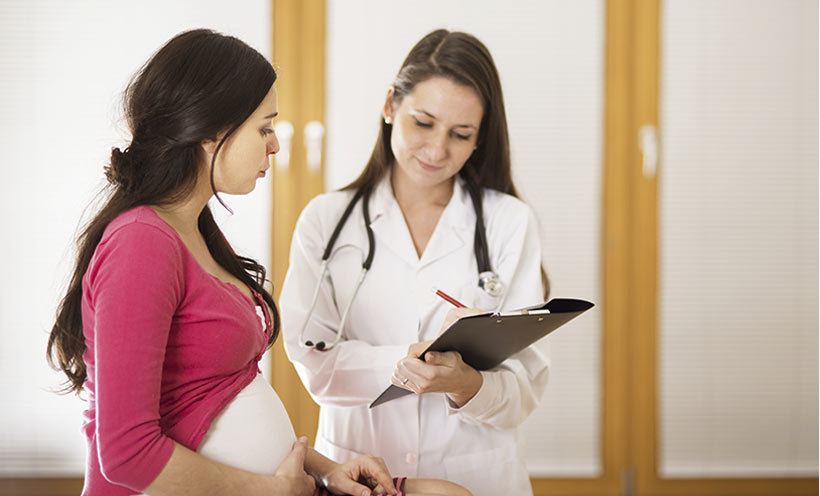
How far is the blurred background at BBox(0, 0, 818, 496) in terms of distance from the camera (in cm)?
263

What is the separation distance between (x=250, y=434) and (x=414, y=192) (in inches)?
31.0

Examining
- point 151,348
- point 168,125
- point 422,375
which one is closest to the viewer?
point 151,348

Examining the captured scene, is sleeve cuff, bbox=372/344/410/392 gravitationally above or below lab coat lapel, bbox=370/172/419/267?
below

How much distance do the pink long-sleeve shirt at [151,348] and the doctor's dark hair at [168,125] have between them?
55mm

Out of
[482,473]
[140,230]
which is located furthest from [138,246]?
[482,473]

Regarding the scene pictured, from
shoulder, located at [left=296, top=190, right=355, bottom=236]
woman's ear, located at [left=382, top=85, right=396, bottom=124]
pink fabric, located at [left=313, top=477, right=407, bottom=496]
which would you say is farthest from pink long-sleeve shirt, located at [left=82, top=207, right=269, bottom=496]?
woman's ear, located at [left=382, top=85, right=396, bottom=124]

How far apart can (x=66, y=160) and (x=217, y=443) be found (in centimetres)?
191

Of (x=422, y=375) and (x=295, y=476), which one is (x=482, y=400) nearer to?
(x=422, y=375)

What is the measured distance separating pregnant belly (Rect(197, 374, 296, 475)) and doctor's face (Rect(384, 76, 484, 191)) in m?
0.61

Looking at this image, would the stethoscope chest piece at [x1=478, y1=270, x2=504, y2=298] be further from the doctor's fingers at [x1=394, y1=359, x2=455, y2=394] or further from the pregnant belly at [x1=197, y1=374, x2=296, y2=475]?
the pregnant belly at [x1=197, y1=374, x2=296, y2=475]

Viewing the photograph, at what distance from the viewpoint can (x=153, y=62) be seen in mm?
1023

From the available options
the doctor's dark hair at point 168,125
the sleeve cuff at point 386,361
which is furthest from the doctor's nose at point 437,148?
the doctor's dark hair at point 168,125

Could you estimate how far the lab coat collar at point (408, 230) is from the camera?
160 centimetres

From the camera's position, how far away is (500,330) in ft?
3.92
